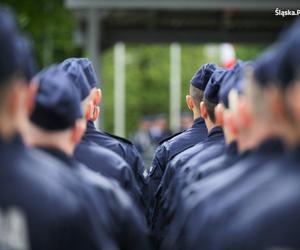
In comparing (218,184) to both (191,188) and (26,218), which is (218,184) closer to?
(191,188)

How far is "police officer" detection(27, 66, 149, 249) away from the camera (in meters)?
4.71

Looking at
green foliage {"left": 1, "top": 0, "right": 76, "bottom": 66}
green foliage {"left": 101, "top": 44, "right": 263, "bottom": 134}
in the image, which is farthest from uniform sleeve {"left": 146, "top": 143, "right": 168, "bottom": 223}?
green foliage {"left": 101, "top": 44, "right": 263, "bottom": 134}

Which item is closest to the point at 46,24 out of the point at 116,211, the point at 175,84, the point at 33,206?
the point at 116,211

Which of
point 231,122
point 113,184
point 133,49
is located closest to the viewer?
point 231,122

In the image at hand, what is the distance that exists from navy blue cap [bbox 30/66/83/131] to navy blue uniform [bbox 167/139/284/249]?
0.73m

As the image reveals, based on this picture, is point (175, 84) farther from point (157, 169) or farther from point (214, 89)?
point (214, 89)

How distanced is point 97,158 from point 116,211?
1.74 m

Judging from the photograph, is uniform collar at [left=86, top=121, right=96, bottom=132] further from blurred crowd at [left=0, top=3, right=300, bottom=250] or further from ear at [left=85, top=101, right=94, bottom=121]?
blurred crowd at [left=0, top=3, right=300, bottom=250]

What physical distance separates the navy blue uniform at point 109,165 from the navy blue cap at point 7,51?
8.35ft

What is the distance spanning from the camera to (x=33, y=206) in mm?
3947

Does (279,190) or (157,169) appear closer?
(279,190)

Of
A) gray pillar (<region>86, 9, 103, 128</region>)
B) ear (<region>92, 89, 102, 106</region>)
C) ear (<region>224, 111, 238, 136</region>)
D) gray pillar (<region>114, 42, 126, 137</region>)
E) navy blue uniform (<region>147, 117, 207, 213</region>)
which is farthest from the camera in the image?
gray pillar (<region>114, 42, 126, 137</region>)

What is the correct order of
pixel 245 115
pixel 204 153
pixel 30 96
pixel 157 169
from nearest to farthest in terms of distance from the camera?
1. pixel 30 96
2. pixel 245 115
3. pixel 204 153
4. pixel 157 169

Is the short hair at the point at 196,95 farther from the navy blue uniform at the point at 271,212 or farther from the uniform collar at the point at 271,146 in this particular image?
the navy blue uniform at the point at 271,212
